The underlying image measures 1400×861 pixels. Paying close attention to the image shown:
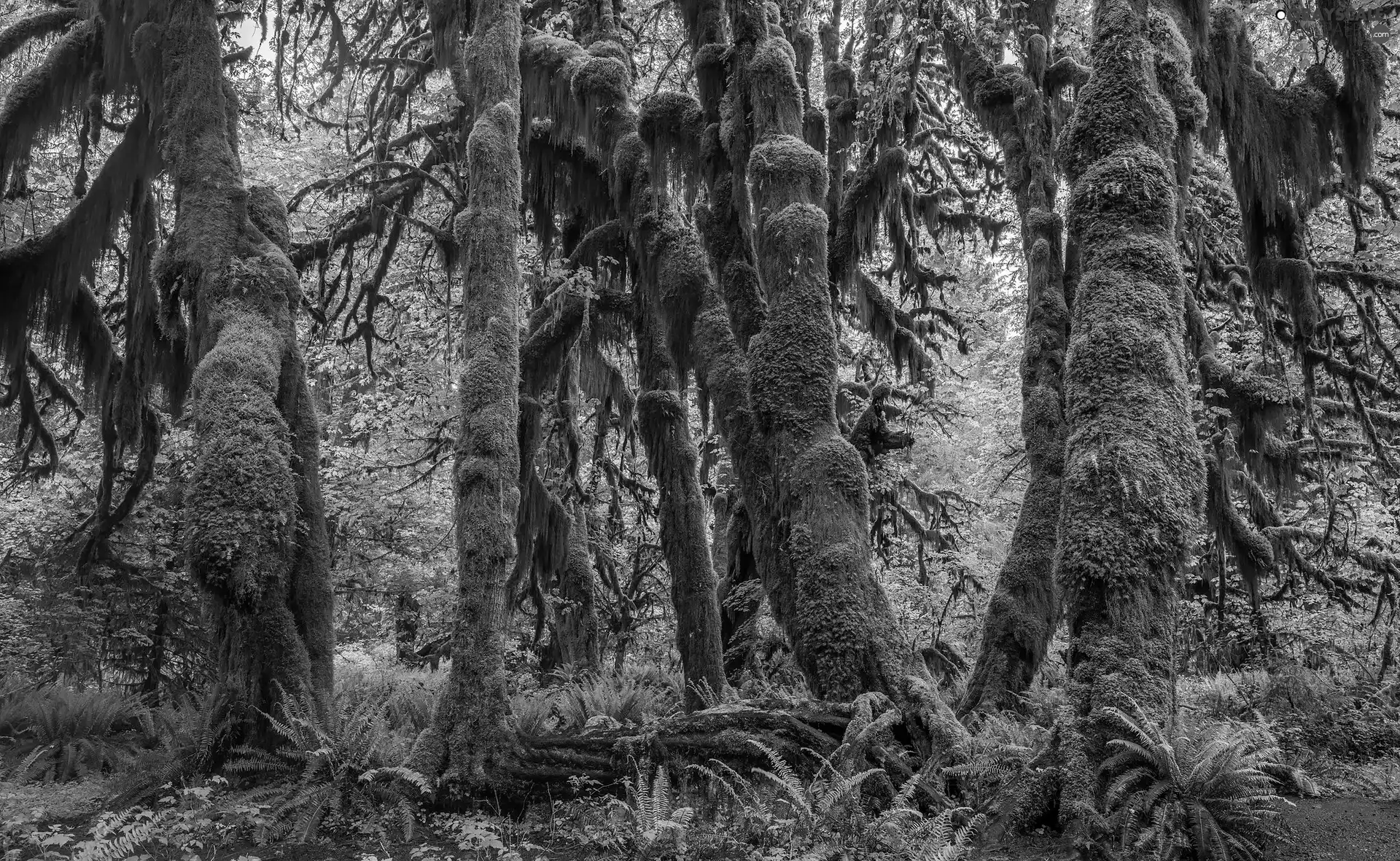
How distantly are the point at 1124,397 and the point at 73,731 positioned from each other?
32.3 feet

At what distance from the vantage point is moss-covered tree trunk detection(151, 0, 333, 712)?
6594mm

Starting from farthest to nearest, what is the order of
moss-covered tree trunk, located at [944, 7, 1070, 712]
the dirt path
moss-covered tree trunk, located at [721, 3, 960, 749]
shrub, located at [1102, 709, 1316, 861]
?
moss-covered tree trunk, located at [944, 7, 1070, 712] < moss-covered tree trunk, located at [721, 3, 960, 749] < the dirt path < shrub, located at [1102, 709, 1316, 861]

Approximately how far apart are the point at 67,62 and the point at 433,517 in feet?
30.3

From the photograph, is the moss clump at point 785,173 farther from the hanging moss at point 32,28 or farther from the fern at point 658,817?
the hanging moss at point 32,28

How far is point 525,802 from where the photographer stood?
600 centimetres

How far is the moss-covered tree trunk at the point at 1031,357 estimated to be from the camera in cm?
806

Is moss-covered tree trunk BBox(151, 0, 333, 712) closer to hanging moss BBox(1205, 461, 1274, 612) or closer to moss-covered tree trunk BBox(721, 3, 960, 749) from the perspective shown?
moss-covered tree trunk BBox(721, 3, 960, 749)

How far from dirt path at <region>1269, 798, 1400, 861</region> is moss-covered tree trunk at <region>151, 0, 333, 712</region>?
6492 mm

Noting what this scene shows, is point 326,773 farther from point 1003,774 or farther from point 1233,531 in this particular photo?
point 1233,531

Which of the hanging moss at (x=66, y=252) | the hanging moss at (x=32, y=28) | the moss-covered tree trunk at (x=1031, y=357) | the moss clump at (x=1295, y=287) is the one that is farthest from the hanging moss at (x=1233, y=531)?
the hanging moss at (x=32, y=28)

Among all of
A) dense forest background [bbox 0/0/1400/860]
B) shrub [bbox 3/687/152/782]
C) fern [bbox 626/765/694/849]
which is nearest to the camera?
fern [bbox 626/765/694/849]

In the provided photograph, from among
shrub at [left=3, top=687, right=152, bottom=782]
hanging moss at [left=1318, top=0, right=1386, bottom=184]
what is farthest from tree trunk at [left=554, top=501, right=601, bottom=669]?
hanging moss at [left=1318, top=0, right=1386, bottom=184]

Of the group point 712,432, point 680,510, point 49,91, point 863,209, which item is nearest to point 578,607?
point 712,432

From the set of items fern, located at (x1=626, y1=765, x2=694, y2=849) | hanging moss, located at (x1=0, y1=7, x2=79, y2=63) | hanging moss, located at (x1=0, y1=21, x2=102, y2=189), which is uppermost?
hanging moss, located at (x1=0, y1=7, x2=79, y2=63)
